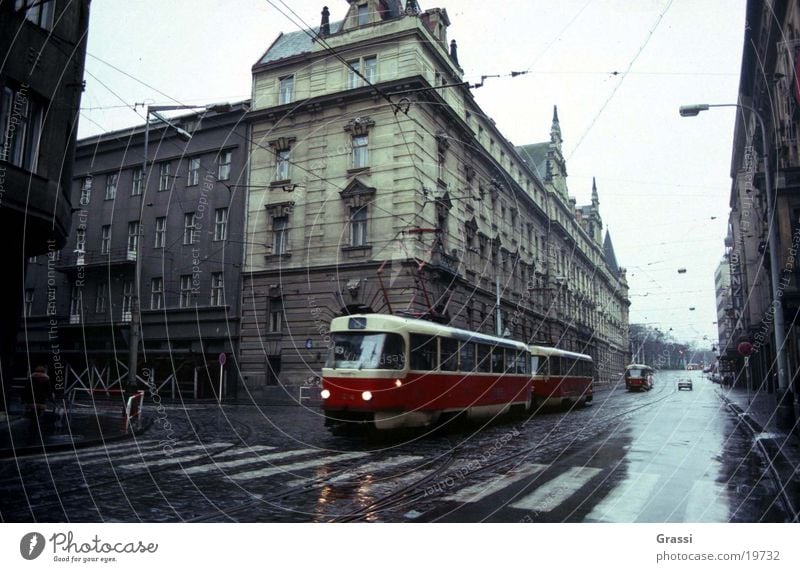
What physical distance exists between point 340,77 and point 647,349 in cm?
827

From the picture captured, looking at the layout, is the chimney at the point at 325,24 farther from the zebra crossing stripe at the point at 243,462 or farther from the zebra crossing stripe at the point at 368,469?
the zebra crossing stripe at the point at 243,462

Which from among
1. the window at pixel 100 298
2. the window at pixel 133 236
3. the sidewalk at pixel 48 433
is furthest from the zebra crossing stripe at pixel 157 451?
the window at pixel 133 236

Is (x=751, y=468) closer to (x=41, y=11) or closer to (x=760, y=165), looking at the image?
(x=760, y=165)

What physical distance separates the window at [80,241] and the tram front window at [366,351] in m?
4.02

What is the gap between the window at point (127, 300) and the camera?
677 cm

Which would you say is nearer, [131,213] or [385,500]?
[385,500]

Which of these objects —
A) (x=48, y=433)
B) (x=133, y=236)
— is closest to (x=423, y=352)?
(x=133, y=236)

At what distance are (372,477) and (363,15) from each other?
6397 millimetres

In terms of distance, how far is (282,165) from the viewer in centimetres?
783

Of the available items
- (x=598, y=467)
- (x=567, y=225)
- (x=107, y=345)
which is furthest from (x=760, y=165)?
(x=107, y=345)

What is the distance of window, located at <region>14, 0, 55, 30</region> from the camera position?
5.65 metres

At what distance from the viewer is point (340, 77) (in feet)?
26.8

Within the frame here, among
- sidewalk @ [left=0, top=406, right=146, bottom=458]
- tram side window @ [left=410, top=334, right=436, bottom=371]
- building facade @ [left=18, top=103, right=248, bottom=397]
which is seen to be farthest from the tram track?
tram side window @ [left=410, top=334, right=436, bottom=371]
